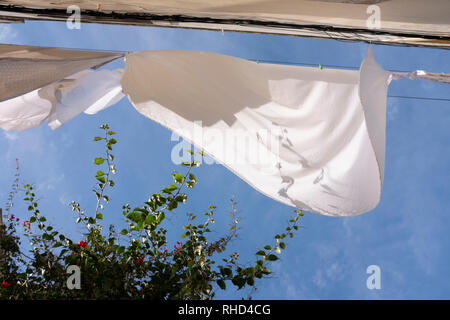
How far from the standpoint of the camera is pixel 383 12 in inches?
70.1

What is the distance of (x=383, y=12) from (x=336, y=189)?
1.12m

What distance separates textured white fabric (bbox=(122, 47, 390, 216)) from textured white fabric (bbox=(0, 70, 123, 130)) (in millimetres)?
291

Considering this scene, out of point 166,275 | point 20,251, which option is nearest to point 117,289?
point 166,275

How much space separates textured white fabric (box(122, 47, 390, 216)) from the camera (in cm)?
134

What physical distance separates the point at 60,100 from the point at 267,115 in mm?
1015

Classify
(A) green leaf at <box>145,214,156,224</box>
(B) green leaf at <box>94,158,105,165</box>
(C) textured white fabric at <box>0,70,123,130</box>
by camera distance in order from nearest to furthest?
(C) textured white fabric at <box>0,70,123,130</box> < (A) green leaf at <box>145,214,156,224</box> < (B) green leaf at <box>94,158,105,165</box>

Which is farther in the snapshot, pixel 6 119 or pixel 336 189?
pixel 6 119

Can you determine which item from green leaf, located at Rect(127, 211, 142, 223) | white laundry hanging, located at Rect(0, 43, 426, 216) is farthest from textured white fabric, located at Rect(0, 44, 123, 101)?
green leaf, located at Rect(127, 211, 142, 223)

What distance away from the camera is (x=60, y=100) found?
1605 mm

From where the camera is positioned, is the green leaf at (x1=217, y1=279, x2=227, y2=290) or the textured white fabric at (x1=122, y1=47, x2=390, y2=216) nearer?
the textured white fabric at (x1=122, y1=47, x2=390, y2=216)

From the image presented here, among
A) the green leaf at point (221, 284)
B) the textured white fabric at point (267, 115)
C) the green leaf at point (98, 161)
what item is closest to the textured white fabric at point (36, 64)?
the textured white fabric at point (267, 115)

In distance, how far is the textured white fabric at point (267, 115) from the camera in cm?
134

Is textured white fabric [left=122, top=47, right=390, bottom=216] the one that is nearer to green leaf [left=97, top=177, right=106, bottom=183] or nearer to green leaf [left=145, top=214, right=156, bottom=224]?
green leaf [left=145, top=214, right=156, bottom=224]
